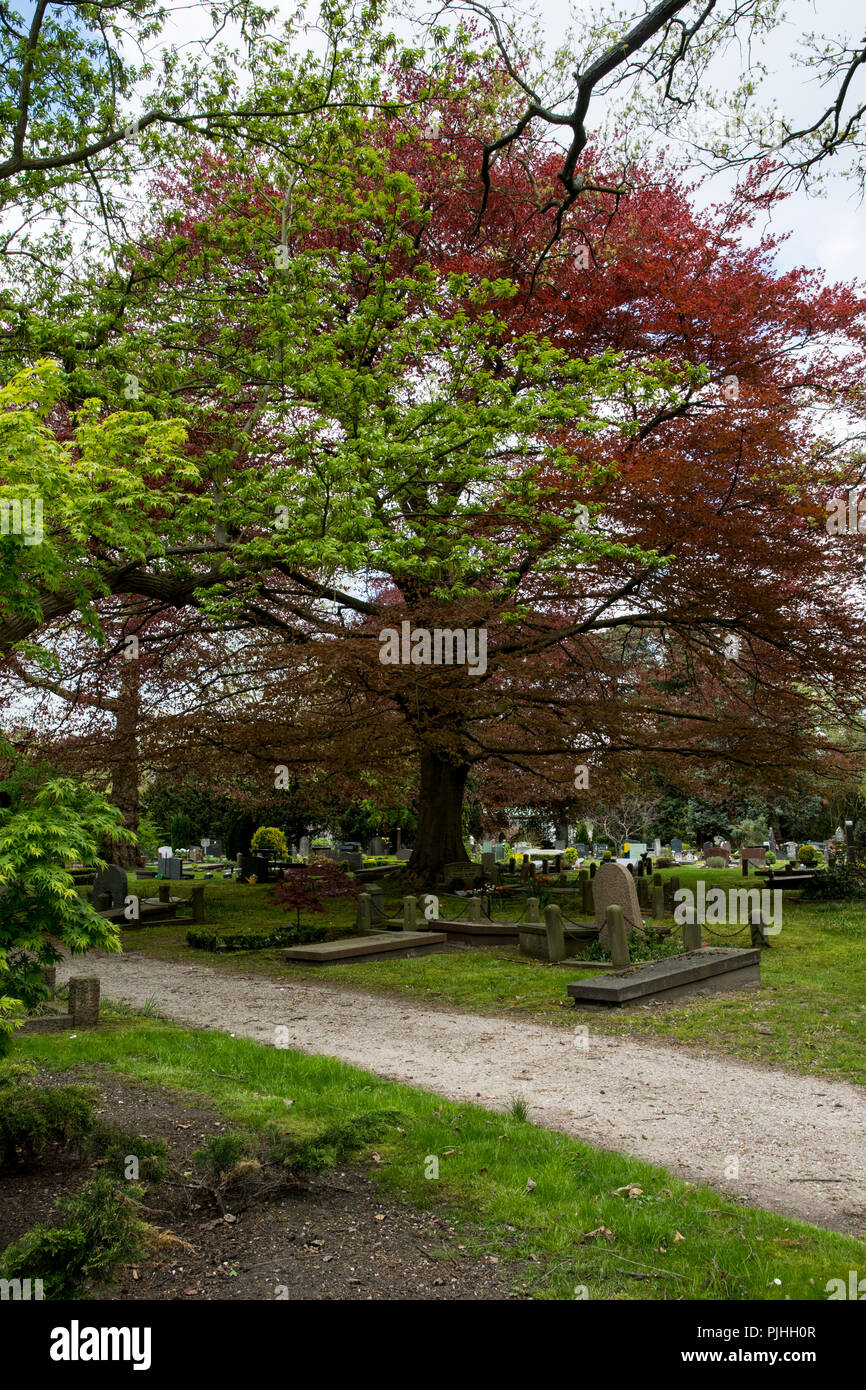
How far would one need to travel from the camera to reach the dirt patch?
374 cm

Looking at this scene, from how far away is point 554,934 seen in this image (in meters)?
13.1

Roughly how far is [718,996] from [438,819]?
11280 mm

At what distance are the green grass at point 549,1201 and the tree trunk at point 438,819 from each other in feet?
46.1

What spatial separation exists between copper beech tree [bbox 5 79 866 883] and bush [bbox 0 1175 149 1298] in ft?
24.0

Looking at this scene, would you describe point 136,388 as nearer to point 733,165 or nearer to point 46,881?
point 733,165

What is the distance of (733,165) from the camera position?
7.39m

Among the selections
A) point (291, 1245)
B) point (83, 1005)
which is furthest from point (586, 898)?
point (291, 1245)

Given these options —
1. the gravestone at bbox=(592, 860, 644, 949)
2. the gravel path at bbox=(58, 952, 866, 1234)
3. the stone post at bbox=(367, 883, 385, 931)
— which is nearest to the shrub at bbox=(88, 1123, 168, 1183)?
the gravel path at bbox=(58, 952, 866, 1234)

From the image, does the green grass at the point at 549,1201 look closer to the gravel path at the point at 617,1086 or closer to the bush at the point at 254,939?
the gravel path at the point at 617,1086

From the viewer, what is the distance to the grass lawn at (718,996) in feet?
27.6

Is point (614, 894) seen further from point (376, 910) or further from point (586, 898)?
point (586, 898)

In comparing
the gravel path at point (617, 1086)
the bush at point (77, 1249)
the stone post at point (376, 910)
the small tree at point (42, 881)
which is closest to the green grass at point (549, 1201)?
the gravel path at point (617, 1086)

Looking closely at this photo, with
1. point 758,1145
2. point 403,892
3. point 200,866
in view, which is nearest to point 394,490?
point 758,1145

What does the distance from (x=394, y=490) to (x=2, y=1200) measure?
29.5 ft
